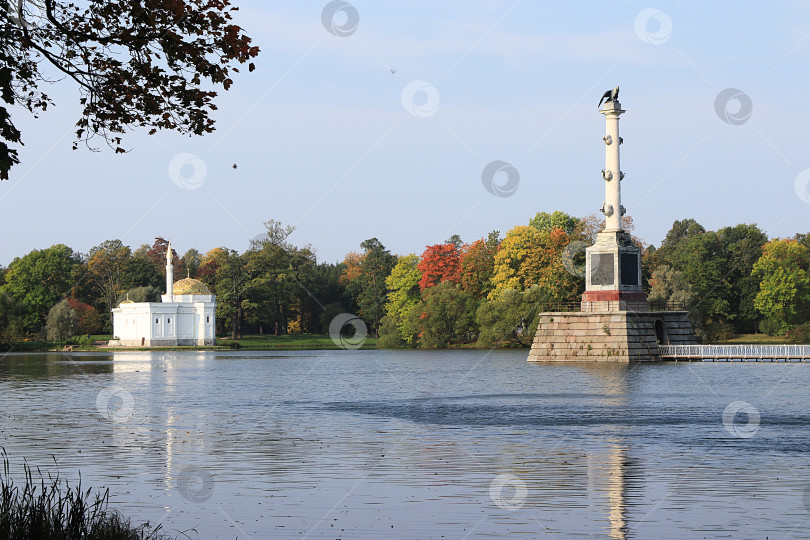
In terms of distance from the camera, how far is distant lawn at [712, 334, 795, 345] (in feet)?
345

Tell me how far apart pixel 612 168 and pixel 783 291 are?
144ft

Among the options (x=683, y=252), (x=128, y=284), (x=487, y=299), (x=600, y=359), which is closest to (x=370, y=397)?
(x=600, y=359)

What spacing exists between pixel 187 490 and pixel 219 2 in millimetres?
10559

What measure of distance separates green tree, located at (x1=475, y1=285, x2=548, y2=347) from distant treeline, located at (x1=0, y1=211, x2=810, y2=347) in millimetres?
147

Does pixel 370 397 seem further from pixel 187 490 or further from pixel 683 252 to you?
pixel 683 252

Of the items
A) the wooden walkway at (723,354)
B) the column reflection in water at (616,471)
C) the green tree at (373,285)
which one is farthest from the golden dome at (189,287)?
the column reflection in water at (616,471)

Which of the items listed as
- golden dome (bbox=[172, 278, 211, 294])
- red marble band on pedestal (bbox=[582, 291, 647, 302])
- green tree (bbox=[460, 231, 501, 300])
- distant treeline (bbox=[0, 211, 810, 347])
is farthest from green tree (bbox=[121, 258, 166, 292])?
red marble band on pedestal (bbox=[582, 291, 647, 302])

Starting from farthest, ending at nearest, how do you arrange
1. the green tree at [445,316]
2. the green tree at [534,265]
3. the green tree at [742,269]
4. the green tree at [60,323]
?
1. the green tree at [60,323]
2. the green tree at [742,269]
3. the green tree at [445,316]
4. the green tree at [534,265]

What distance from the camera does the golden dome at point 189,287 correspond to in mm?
141125

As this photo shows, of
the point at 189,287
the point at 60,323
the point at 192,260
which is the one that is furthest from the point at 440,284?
the point at 192,260

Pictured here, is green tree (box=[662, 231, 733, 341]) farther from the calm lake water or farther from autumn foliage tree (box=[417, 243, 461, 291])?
the calm lake water

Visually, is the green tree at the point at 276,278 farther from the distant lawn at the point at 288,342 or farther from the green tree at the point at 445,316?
the green tree at the point at 445,316

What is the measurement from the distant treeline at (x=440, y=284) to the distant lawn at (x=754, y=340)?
119 centimetres

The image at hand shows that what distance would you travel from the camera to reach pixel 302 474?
890 inches
